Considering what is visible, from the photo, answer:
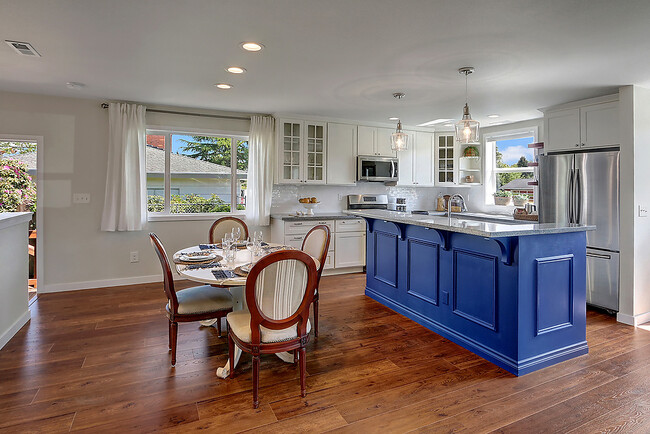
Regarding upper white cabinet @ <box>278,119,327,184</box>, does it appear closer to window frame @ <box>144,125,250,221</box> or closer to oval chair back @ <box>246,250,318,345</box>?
window frame @ <box>144,125,250,221</box>

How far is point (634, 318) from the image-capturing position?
145 inches

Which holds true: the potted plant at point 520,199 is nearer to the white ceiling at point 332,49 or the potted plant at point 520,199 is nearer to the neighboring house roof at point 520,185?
the neighboring house roof at point 520,185

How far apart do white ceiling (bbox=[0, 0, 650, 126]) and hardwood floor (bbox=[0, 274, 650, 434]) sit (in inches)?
92.8

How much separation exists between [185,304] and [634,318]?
13.7ft

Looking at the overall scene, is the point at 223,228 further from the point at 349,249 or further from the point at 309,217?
the point at 349,249

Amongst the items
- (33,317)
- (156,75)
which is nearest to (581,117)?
(156,75)

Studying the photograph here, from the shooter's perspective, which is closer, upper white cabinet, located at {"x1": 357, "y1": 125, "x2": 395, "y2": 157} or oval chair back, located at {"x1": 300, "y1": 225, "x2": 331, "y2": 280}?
oval chair back, located at {"x1": 300, "y1": 225, "x2": 331, "y2": 280}

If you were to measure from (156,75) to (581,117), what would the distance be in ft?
15.2

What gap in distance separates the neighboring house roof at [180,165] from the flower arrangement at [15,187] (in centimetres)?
176

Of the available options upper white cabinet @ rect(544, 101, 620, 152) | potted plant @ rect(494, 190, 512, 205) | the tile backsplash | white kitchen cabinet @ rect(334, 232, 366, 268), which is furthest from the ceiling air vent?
potted plant @ rect(494, 190, 512, 205)

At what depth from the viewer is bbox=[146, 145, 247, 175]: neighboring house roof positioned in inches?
203

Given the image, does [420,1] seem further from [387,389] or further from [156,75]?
[156,75]

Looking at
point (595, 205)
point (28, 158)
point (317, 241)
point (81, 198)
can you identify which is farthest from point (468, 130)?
point (28, 158)

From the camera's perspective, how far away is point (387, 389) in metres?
2.41
